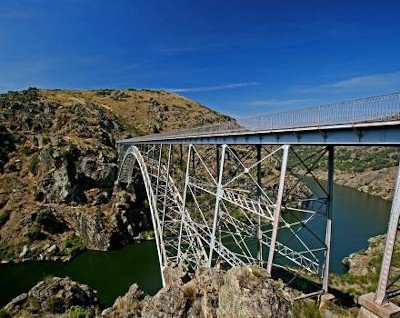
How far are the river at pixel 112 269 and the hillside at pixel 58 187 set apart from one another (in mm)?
2351

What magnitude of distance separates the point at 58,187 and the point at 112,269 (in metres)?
17.7

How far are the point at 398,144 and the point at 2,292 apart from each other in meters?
38.6

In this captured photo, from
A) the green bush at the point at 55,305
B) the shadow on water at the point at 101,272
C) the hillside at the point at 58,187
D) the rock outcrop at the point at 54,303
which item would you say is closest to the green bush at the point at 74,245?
the hillside at the point at 58,187

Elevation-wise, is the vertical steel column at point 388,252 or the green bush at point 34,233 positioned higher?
the vertical steel column at point 388,252

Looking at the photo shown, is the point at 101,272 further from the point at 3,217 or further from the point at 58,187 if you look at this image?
the point at 3,217

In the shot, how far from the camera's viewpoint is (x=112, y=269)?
41.8 m

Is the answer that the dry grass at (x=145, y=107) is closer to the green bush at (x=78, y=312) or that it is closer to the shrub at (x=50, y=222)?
the shrub at (x=50, y=222)

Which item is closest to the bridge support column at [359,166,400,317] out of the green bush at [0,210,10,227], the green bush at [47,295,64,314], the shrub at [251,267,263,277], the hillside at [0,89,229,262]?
the shrub at [251,267,263,277]

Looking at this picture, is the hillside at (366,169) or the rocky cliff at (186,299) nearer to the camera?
the rocky cliff at (186,299)

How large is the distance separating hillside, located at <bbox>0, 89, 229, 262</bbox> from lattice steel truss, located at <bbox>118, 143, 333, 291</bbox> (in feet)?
14.5

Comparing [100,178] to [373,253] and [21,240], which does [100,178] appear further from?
[373,253]

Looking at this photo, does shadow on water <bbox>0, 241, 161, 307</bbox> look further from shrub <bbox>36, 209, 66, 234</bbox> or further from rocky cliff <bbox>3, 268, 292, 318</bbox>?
rocky cliff <bbox>3, 268, 292, 318</bbox>

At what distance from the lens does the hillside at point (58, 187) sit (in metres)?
47.6

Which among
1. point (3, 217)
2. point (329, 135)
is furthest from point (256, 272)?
point (3, 217)
